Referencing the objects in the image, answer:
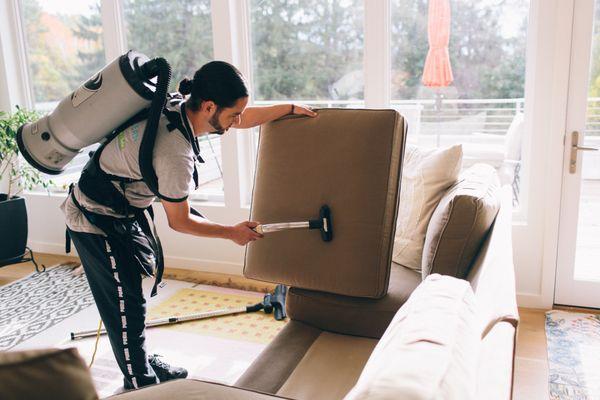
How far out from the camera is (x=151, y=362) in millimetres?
2441

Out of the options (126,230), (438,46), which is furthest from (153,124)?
(438,46)

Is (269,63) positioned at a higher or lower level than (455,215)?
higher

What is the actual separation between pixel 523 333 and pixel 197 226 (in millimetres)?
1723

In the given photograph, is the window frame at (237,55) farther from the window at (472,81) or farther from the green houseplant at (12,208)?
the green houseplant at (12,208)

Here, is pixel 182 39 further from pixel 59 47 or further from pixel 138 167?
pixel 138 167

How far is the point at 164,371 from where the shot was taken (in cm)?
241

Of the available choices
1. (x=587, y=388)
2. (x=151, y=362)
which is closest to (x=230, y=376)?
(x=151, y=362)

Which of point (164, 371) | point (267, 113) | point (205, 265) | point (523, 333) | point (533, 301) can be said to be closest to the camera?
point (267, 113)

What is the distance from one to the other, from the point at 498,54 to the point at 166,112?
188 cm

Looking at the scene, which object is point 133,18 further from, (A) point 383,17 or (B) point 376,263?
(B) point 376,263

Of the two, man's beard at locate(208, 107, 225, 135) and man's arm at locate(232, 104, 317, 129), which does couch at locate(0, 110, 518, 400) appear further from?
man's beard at locate(208, 107, 225, 135)

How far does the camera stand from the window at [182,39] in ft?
11.8

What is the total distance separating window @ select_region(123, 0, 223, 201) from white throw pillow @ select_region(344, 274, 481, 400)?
2871mm

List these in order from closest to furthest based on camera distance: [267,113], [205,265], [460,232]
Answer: [460,232] → [267,113] → [205,265]
